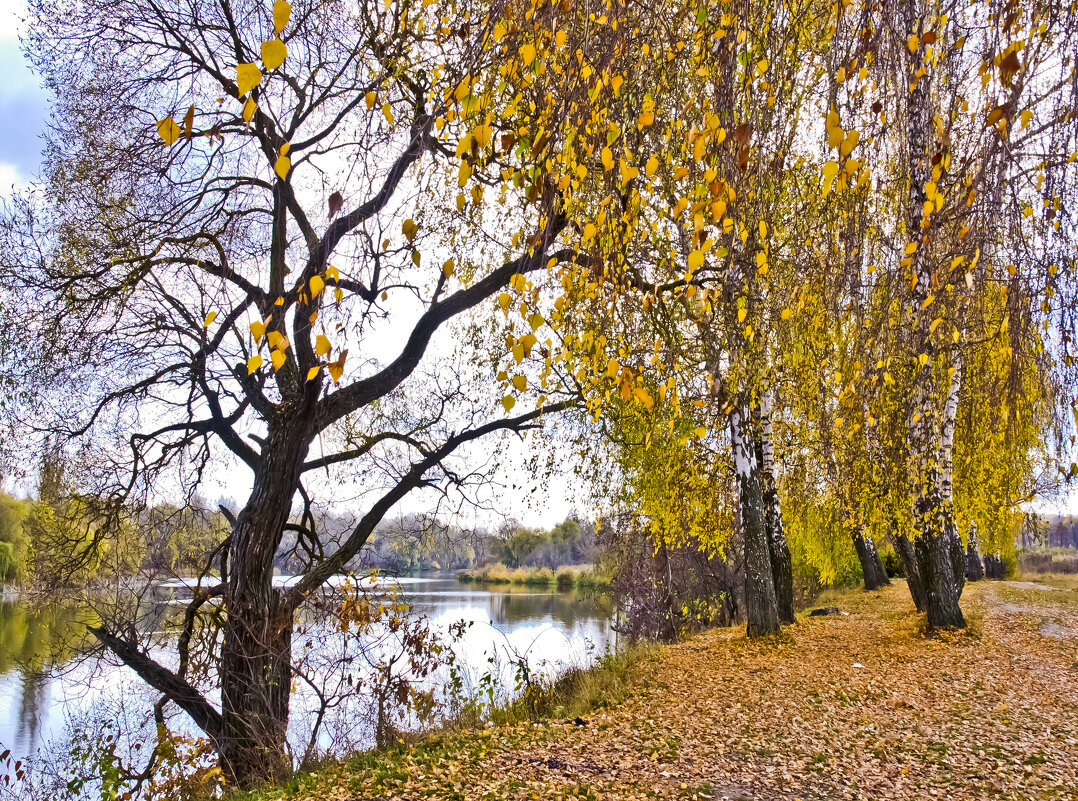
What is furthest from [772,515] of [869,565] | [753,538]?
[869,565]

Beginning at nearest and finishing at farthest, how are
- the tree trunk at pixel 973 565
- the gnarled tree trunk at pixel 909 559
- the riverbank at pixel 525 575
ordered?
the gnarled tree trunk at pixel 909 559 → the tree trunk at pixel 973 565 → the riverbank at pixel 525 575

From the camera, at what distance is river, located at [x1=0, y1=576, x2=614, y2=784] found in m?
6.65

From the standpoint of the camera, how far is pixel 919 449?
770cm

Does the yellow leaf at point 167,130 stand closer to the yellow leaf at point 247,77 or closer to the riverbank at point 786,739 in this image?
the yellow leaf at point 247,77

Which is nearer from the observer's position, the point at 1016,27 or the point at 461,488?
the point at 1016,27

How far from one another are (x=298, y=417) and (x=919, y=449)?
23.3 ft

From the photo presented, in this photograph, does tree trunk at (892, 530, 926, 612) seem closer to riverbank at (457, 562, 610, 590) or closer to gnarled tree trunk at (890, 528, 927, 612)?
gnarled tree trunk at (890, 528, 927, 612)

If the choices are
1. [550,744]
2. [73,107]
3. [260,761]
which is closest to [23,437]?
[73,107]

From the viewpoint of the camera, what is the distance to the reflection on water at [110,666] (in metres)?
6.66

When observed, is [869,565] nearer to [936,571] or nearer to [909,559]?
[909,559]

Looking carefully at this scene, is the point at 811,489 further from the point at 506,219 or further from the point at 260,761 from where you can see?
the point at 260,761

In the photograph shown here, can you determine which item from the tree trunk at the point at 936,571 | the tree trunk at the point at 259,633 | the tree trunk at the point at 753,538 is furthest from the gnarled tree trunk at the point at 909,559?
the tree trunk at the point at 259,633

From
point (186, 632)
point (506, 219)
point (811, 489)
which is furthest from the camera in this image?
point (811, 489)

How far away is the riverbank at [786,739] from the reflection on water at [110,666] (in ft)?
5.23
